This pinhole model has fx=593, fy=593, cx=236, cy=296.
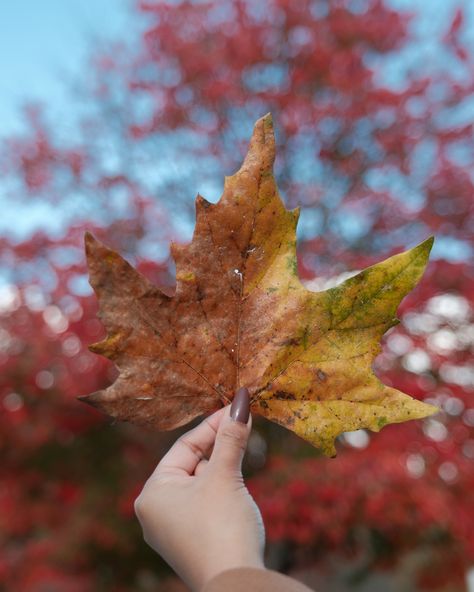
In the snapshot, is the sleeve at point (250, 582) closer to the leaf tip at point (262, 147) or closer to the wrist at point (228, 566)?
the wrist at point (228, 566)

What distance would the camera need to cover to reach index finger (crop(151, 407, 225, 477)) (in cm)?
99

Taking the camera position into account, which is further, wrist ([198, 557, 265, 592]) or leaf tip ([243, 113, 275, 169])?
leaf tip ([243, 113, 275, 169])

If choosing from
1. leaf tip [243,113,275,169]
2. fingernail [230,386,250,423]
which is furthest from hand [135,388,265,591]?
leaf tip [243,113,275,169]

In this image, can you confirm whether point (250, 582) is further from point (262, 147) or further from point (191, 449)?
point (262, 147)

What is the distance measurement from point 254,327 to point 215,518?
31 centimetres

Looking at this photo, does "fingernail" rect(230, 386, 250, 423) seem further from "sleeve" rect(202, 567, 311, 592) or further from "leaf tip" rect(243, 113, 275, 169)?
"leaf tip" rect(243, 113, 275, 169)

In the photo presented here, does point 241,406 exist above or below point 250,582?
above

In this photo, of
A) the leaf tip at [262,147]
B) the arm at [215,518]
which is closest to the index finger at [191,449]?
the arm at [215,518]

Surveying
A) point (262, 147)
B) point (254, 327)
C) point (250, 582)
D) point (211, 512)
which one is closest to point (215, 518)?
point (211, 512)

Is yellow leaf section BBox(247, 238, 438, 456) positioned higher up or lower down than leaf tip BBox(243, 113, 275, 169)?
lower down

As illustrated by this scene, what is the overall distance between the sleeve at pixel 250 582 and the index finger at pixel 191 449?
222 mm

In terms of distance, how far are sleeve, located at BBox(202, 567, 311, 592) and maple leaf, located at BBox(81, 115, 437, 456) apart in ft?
0.70

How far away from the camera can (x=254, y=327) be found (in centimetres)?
100

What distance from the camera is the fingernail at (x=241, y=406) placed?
915 millimetres
